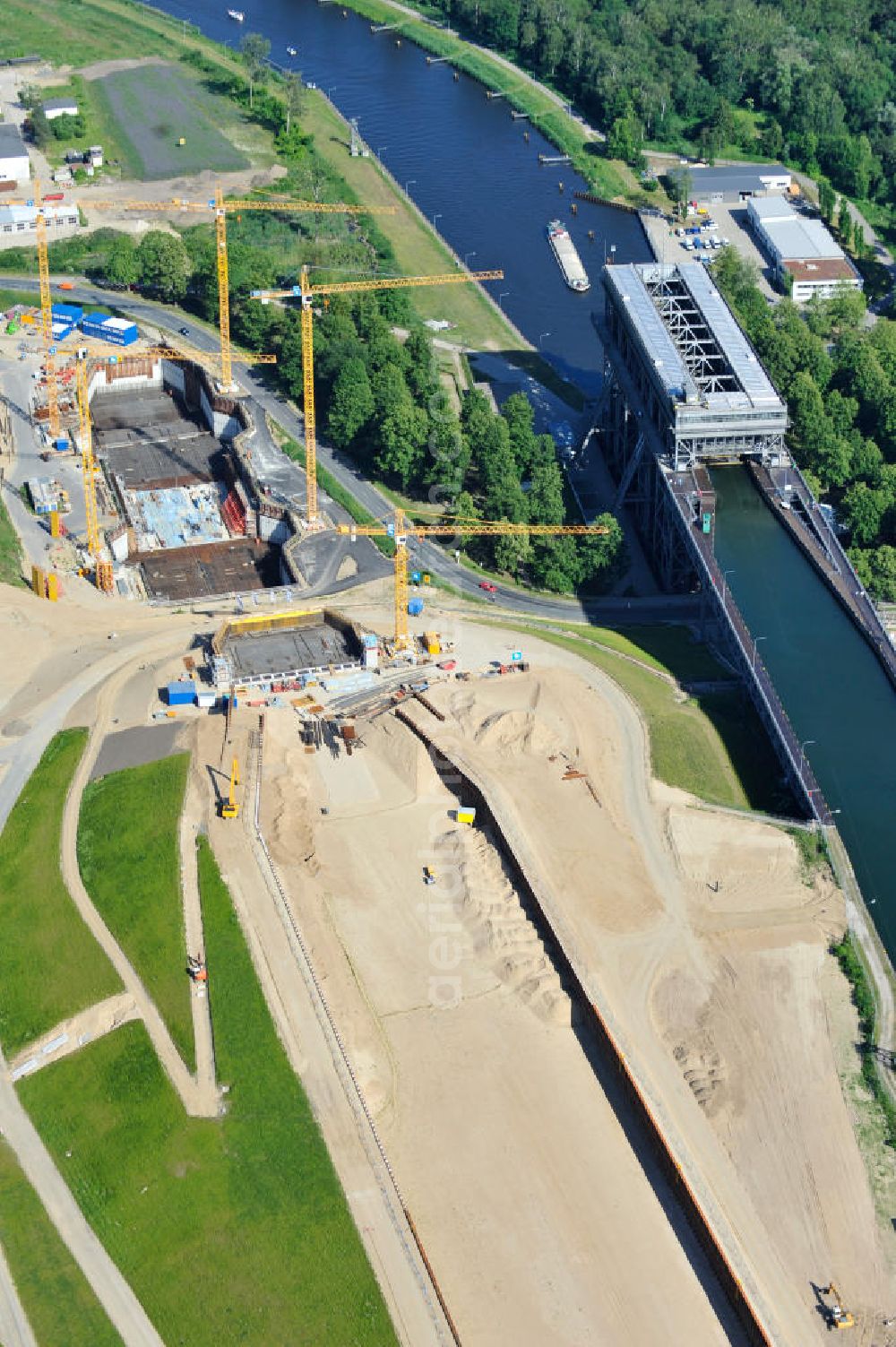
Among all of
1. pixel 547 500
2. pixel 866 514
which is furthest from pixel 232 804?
pixel 866 514

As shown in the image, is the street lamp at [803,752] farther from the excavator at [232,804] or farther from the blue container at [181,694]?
the blue container at [181,694]

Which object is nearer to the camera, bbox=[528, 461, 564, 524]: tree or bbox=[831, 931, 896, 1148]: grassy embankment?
bbox=[831, 931, 896, 1148]: grassy embankment

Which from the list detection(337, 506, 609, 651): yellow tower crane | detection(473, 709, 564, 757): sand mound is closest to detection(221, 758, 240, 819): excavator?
detection(473, 709, 564, 757): sand mound

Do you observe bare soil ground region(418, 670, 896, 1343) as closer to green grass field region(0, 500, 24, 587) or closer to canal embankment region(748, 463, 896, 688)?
canal embankment region(748, 463, 896, 688)

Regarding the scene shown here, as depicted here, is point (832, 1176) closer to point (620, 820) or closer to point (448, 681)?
point (620, 820)

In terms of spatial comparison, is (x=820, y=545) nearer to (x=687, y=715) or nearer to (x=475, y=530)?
(x=687, y=715)

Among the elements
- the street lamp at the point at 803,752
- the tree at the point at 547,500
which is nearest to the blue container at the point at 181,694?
the tree at the point at 547,500
